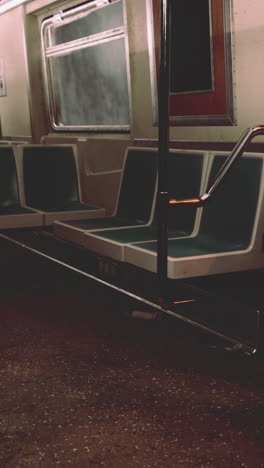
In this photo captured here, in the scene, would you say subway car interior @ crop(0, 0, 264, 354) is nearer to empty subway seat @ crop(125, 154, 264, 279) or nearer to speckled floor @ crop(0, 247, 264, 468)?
empty subway seat @ crop(125, 154, 264, 279)

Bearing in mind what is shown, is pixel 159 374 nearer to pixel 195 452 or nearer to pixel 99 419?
pixel 99 419

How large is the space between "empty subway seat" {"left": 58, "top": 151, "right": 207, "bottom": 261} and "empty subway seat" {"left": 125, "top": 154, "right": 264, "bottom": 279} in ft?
0.50

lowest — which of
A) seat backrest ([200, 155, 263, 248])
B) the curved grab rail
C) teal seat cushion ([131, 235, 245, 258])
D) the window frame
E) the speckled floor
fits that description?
the speckled floor

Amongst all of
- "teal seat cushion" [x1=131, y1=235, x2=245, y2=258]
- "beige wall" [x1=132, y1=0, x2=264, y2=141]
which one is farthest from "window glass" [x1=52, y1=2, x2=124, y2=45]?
"teal seat cushion" [x1=131, y1=235, x2=245, y2=258]

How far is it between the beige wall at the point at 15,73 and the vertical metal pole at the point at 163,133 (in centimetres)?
433

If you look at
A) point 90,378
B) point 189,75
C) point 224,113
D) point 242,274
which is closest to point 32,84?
point 189,75

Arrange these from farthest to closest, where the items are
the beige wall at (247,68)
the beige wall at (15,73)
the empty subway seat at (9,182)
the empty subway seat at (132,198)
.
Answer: the beige wall at (15,73), the empty subway seat at (9,182), the empty subway seat at (132,198), the beige wall at (247,68)

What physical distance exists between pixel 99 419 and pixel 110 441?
0.20 m

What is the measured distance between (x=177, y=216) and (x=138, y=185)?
588 mm

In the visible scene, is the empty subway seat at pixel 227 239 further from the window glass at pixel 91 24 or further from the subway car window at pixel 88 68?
the window glass at pixel 91 24

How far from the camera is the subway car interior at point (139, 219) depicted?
2662mm

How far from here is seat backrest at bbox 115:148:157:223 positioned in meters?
4.63

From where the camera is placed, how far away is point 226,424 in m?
2.55

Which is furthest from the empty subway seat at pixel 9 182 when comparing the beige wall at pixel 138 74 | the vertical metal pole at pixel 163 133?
the vertical metal pole at pixel 163 133
